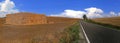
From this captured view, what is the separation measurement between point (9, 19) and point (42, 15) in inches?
451

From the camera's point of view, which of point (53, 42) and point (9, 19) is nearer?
point (53, 42)

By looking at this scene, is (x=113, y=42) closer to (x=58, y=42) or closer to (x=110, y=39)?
(x=110, y=39)

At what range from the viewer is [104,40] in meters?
6.03

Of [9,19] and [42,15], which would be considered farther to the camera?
[42,15]

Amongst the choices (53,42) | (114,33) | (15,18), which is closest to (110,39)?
(114,33)

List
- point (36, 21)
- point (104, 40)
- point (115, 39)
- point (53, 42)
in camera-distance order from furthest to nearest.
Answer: point (36, 21), point (53, 42), point (104, 40), point (115, 39)

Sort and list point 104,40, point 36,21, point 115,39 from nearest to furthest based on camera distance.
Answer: point 115,39
point 104,40
point 36,21

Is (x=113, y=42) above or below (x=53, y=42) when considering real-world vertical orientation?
above

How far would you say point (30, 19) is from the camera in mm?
89125

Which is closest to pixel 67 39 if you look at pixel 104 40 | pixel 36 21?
pixel 104 40

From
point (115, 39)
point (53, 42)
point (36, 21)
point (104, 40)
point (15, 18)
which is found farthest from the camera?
point (36, 21)

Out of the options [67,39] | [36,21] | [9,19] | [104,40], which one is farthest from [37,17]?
[104,40]

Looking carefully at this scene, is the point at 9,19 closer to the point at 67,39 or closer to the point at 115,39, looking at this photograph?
the point at 67,39

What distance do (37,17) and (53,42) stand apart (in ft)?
251
